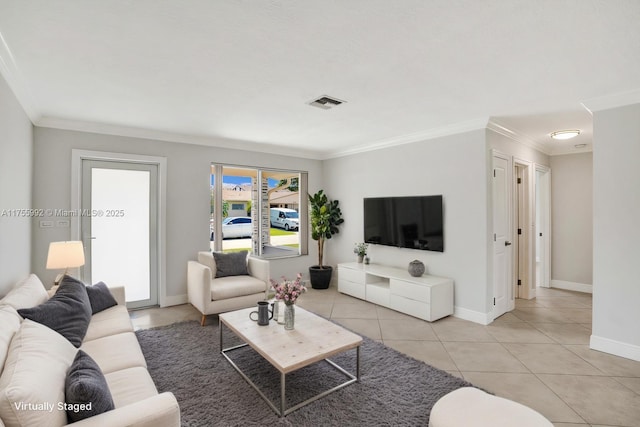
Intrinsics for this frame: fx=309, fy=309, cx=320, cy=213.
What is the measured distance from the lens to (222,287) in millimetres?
3811

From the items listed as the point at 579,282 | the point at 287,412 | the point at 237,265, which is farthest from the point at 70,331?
the point at 579,282

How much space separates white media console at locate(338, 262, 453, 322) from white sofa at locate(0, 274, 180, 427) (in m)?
3.04

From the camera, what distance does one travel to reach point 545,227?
5.51 metres

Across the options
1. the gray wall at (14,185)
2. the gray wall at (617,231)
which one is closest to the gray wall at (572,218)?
the gray wall at (617,231)

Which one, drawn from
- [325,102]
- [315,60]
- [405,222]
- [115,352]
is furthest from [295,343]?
[405,222]

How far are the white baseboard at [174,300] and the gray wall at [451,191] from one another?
9.76 feet

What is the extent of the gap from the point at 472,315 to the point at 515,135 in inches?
97.6

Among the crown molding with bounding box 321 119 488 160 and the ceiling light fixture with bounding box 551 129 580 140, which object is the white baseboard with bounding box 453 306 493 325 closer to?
the crown molding with bounding box 321 119 488 160

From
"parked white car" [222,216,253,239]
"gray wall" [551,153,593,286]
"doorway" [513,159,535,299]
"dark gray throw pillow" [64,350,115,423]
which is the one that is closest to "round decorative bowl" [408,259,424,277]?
"doorway" [513,159,535,299]

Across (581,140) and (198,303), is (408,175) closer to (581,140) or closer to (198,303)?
(581,140)

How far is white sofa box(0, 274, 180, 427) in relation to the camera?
111 centimetres

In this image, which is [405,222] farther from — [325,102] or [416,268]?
[325,102]

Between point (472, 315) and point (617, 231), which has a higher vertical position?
point (617, 231)

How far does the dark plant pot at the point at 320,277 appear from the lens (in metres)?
5.45
